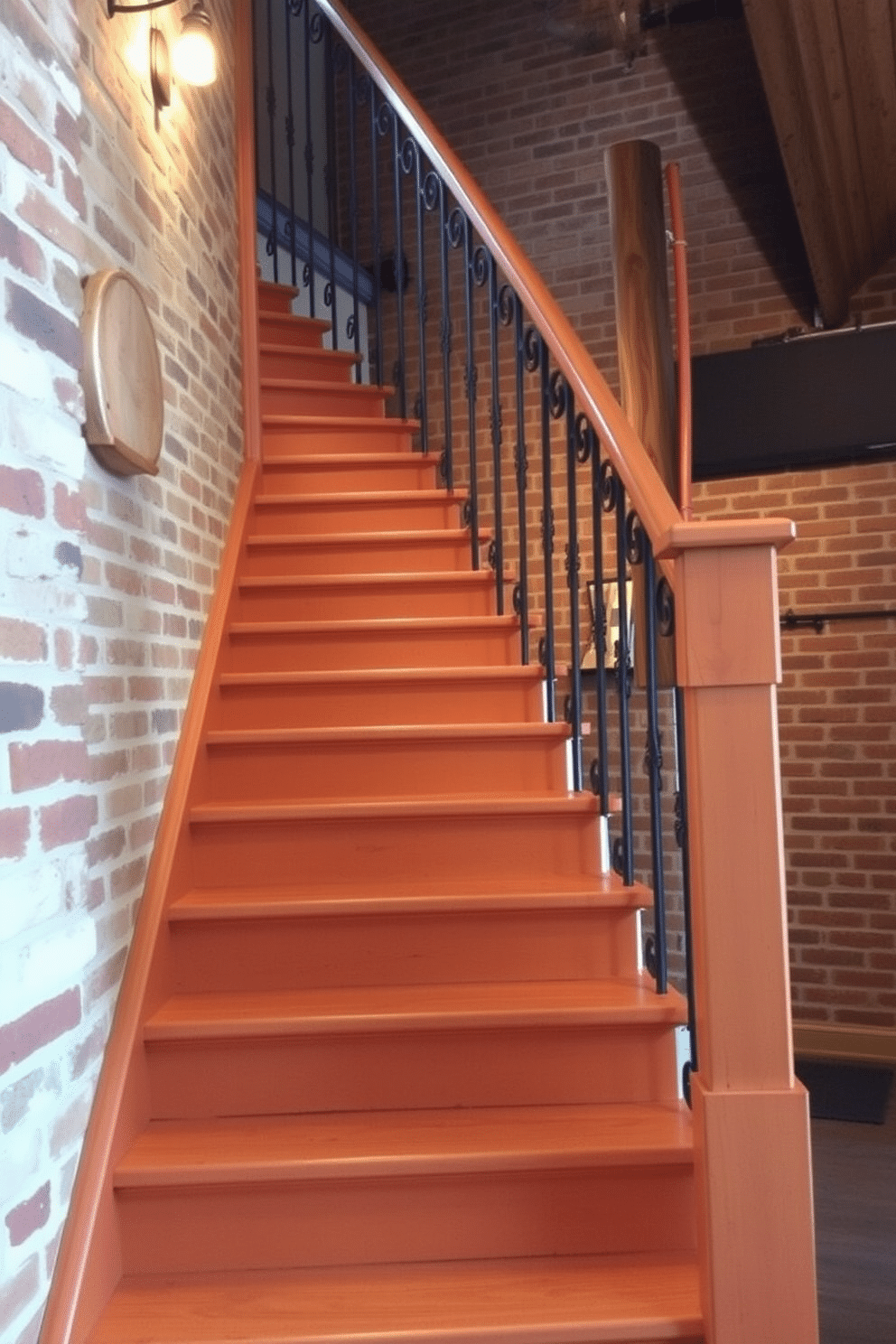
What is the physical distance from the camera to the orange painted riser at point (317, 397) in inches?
126

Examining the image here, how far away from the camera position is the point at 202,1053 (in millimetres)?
1729

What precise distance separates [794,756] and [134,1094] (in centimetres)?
293

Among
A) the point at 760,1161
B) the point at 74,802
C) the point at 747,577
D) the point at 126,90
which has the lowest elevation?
the point at 760,1161

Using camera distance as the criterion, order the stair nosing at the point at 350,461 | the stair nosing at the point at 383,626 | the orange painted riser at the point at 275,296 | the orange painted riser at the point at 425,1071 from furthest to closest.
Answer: the orange painted riser at the point at 275,296 → the stair nosing at the point at 350,461 → the stair nosing at the point at 383,626 → the orange painted riser at the point at 425,1071

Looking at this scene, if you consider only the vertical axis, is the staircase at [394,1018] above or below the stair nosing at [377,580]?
below

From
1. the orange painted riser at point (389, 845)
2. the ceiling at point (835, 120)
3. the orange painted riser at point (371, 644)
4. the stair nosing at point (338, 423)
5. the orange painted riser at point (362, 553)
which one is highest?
the ceiling at point (835, 120)

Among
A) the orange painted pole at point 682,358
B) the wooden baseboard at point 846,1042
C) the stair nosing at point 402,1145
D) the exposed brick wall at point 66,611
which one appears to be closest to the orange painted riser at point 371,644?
the exposed brick wall at point 66,611

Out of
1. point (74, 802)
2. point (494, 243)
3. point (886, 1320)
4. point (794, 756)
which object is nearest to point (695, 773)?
point (74, 802)

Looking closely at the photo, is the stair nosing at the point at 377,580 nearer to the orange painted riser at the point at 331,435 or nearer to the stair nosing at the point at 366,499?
the stair nosing at the point at 366,499

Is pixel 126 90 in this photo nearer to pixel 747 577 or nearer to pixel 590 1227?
pixel 747 577

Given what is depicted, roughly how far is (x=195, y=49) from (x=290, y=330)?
1307 millimetres

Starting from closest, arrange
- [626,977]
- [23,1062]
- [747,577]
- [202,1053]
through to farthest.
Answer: [23,1062], [747,577], [202,1053], [626,977]

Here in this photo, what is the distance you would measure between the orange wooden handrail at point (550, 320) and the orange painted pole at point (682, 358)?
738 millimetres

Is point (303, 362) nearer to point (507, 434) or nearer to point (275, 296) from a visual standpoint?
point (275, 296)
